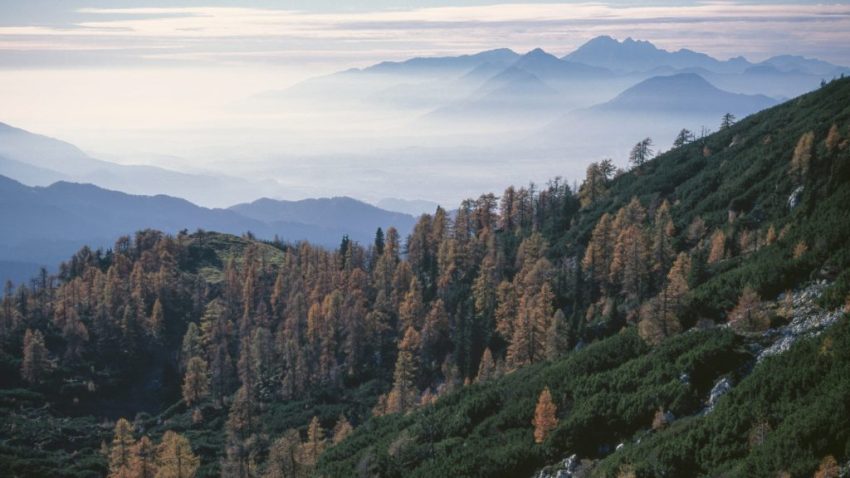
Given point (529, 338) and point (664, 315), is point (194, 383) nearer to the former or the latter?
point (529, 338)

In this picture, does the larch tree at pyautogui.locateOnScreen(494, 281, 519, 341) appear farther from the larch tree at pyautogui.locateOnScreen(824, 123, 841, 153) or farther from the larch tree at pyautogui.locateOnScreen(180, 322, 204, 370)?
the larch tree at pyautogui.locateOnScreen(180, 322, 204, 370)

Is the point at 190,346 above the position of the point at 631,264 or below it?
below

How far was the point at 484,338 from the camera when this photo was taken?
4045 inches

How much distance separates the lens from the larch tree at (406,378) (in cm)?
9194

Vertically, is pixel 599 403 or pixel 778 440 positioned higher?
pixel 778 440

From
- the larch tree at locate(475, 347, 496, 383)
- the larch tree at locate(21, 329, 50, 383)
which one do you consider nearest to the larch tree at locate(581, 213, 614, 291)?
the larch tree at locate(475, 347, 496, 383)

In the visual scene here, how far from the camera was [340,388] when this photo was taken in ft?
353

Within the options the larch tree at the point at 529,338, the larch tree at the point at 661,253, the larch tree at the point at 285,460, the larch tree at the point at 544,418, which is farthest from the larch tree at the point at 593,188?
the larch tree at the point at 285,460

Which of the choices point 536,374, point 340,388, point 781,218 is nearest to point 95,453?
point 340,388

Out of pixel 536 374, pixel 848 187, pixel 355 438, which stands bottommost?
pixel 355 438

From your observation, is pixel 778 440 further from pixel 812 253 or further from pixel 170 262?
pixel 170 262

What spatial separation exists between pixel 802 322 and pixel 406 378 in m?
57.1

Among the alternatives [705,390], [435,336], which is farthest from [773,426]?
[435,336]

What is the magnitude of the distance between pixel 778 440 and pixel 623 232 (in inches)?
2496
